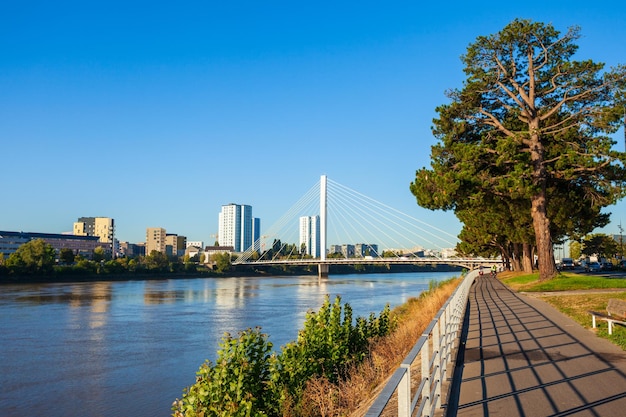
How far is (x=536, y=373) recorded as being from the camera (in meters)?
Result: 7.42

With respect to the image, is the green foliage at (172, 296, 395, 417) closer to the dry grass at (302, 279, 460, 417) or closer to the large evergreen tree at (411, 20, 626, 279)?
the dry grass at (302, 279, 460, 417)

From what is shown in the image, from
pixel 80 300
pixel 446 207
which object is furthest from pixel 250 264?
pixel 446 207

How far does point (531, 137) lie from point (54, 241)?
16959 cm

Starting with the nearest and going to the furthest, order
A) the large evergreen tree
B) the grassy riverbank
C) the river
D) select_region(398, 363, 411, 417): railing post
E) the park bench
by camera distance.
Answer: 1. select_region(398, 363, 411, 417): railing post
2. the park bench
3. the grassy riverbank
4. the river
5. the large evergreen tree

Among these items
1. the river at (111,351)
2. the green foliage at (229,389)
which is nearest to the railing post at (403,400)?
the green foliage at (229,389)

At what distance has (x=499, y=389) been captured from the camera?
6.58m

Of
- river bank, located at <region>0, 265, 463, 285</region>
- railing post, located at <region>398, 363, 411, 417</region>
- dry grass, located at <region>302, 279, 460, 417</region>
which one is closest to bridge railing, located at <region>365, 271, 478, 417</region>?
railing post, located at <region>398, 363, 411, 417</region>

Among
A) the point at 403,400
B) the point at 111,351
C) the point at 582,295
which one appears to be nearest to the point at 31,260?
the point at 111,351

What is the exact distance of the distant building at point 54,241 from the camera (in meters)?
150

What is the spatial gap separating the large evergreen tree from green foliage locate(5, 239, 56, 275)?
216 ft

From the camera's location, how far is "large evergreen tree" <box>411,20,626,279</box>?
23.6 metres

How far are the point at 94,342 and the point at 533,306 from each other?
16058 mm

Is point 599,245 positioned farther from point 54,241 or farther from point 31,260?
point 54,241

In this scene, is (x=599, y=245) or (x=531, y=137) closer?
(x=531, y=137)
